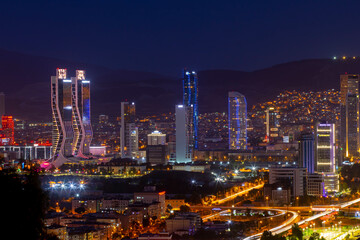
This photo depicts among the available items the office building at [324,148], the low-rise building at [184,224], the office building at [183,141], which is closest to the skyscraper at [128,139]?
the office building at [183,141]

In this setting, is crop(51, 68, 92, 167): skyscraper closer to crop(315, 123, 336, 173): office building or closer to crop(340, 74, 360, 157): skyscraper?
crop(315, 123, 336, 173): office building

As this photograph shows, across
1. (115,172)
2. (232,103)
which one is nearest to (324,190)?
(115,172)

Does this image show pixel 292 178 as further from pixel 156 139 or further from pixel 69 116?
pixel 156 139

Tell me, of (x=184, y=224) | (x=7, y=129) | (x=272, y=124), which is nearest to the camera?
(x=184, y=224)

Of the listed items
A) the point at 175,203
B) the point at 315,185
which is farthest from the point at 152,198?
the point at 315,185

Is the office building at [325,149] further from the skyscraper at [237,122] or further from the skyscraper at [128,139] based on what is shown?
the skyscraper at [237,122]

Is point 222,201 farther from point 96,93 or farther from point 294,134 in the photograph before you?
point 96,93
